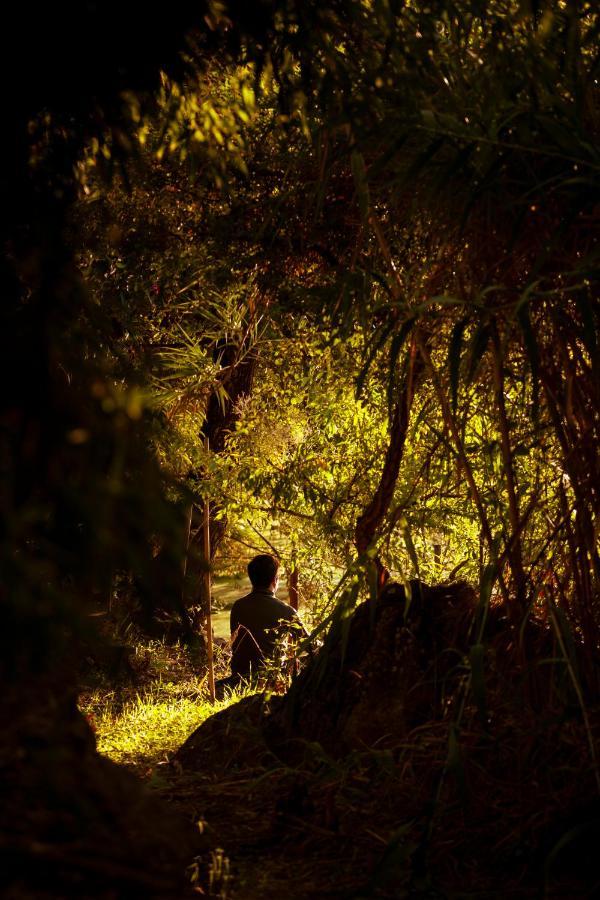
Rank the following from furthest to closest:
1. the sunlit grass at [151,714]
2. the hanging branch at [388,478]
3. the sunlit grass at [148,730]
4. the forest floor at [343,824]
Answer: the sunlit grass at [151,714] < the sunlit grass at [148,730] < the hanging branch at [388,478] < the forest floor at [343,824]

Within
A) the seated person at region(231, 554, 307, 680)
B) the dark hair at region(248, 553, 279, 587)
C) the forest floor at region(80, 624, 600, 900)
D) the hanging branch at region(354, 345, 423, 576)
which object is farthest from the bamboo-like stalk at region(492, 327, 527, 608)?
the dark hair at region(248, 553, 279, 587)

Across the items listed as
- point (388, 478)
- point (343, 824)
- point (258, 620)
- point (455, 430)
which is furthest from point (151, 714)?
point (455, 430)

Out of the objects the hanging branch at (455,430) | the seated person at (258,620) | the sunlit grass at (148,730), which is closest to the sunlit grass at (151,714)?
the sunlit grass at (148,730)

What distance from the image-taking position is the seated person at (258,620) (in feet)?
20.2

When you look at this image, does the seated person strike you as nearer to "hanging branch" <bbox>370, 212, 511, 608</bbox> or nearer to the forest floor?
the forest floor

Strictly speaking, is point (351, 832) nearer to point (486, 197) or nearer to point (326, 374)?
point (486, 197)

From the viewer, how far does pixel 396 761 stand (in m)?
2.80

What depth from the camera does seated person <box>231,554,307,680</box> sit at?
6168 millimetres

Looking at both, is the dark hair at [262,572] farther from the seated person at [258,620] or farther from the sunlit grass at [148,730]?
the sunlit grass at [148,730]

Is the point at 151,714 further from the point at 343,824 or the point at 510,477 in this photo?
the point at 510,477

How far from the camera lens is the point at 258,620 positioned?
20.3ft

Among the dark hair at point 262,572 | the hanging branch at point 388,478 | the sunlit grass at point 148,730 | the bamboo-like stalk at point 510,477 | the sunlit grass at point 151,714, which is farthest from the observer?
the dark hair at point 262,572

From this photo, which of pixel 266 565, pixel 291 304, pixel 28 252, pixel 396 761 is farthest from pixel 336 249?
pixel 266 565

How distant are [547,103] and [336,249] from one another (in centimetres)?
151
